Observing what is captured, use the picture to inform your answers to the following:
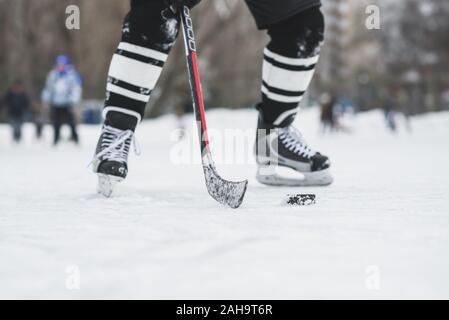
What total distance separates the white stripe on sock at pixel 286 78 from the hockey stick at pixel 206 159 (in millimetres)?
449

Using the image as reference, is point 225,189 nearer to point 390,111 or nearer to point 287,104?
point 287,104

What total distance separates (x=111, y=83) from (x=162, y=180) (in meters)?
0.94

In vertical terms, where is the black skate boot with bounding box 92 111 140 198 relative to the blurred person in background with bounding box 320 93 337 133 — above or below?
above

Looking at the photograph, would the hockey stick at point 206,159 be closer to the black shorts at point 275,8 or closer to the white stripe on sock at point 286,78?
the black shorts at point 275,8

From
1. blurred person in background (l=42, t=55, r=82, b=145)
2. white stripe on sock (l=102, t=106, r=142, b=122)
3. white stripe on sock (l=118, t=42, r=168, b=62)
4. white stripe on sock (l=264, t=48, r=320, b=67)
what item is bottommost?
blurred person in background (l=42, t=55, r=82, b=145)

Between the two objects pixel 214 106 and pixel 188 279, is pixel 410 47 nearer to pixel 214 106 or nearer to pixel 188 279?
pixel 214 106

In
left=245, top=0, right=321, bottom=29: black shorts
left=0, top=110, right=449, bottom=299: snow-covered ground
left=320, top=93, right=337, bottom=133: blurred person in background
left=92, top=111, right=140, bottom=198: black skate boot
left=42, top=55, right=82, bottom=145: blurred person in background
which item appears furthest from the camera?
left=320, top=93, right=337, bottom=133: blurred person in background

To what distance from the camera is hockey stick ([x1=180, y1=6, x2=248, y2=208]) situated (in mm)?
1669

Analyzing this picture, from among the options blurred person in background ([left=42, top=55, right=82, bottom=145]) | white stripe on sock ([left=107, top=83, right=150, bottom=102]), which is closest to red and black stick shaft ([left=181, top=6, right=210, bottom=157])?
white stripe on sock ([left=107, top=83, right=150, bottom=102])

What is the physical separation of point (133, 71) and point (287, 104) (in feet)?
2.04

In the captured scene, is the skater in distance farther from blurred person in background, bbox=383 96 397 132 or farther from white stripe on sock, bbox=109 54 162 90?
blurred person in background, bbox=383 96 397 132

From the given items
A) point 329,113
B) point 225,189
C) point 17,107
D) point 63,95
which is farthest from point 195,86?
point 329,113

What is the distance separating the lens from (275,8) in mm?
2068

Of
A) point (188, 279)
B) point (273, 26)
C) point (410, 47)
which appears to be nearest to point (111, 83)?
point (273, 26)
